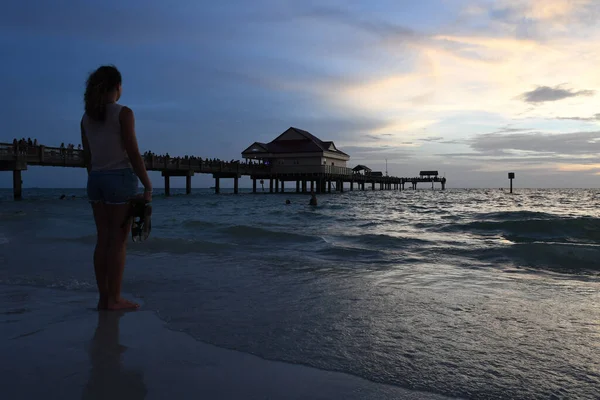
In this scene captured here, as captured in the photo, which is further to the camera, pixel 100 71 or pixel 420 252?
pixel 420 252

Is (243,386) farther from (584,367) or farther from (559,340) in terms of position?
(559,340)

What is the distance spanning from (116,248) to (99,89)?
3.73 feet

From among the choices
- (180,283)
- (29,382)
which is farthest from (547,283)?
(29,382)

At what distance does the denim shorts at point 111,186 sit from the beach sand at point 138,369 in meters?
0.84

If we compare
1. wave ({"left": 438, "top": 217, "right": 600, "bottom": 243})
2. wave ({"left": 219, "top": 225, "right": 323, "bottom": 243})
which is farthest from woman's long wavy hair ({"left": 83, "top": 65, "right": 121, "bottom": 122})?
wave ({"left": 438, "top": 217, "right": 600, "bottom": 243})

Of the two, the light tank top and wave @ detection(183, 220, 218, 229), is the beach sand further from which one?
wave @ detection(183, 220, 218, 229)

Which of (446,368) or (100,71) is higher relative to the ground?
(100,71)

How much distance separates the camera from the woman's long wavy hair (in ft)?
9.80

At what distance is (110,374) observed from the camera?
6.51 feet

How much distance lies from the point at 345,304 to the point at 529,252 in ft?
14.8

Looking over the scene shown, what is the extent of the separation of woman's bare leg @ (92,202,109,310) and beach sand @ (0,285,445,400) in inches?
13.3

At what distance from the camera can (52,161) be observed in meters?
27.5

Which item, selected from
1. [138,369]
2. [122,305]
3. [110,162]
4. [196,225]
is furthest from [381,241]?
[138,369]

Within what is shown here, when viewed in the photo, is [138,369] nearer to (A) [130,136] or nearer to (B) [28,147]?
(A) [130,136]
